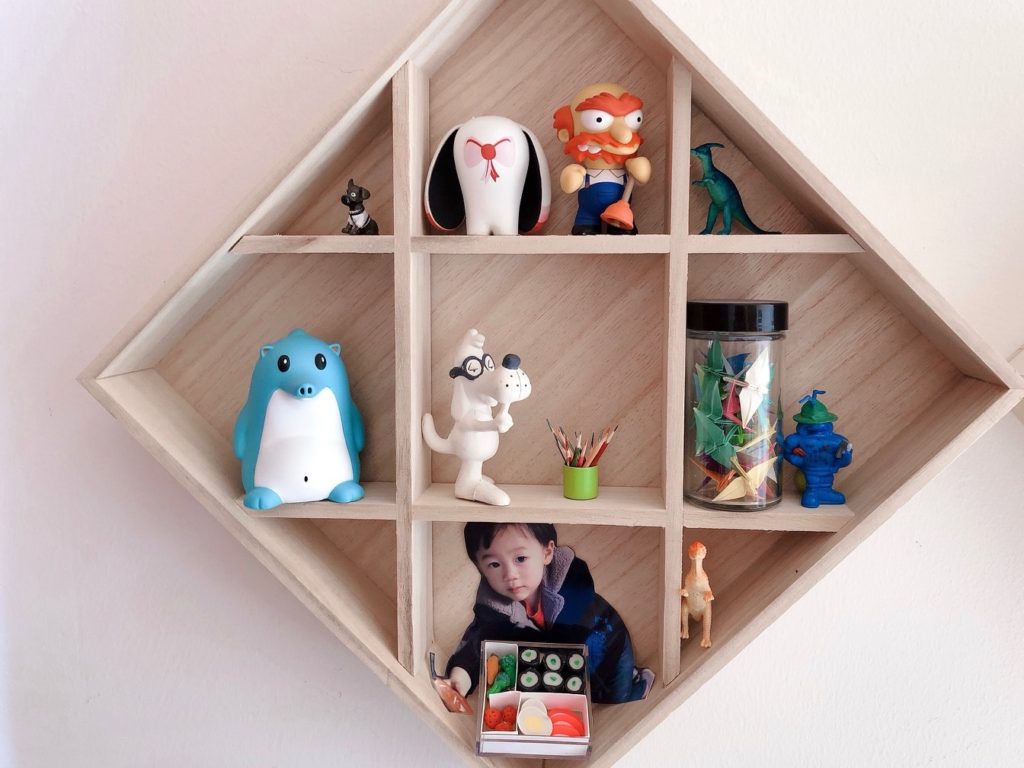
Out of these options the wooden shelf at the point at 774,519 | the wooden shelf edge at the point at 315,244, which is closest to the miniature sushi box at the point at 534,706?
the wooden shelf at the point at 774,519

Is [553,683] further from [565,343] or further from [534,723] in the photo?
[565,343]

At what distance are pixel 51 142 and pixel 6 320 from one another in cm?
21

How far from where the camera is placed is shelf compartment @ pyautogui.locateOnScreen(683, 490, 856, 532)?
2.35 ft

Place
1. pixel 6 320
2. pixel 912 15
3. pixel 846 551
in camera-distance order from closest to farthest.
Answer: pixel 846 551 → pixel 912 15 → pixel 6 320

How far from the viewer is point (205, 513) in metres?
0.92

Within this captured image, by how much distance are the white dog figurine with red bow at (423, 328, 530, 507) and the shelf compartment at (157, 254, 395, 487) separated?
100 millimetres

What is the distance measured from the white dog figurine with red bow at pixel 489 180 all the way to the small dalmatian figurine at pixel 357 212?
6cm

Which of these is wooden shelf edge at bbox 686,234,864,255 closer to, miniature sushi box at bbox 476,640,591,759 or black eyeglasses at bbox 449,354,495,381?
black eyeglasses at bbox 449,354,495,381

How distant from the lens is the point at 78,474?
0.93 m

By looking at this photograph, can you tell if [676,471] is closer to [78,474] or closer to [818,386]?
[818,386]

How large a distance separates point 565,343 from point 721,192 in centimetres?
21

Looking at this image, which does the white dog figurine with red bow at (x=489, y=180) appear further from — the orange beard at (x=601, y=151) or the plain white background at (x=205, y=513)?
the plain white background at (x=205, y=513)

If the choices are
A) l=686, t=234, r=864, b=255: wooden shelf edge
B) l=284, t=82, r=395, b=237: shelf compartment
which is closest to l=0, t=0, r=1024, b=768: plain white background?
l=284, t=82, r=395, b=237: shelf compartment

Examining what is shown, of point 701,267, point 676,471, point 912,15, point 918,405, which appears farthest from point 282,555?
point 912,15
